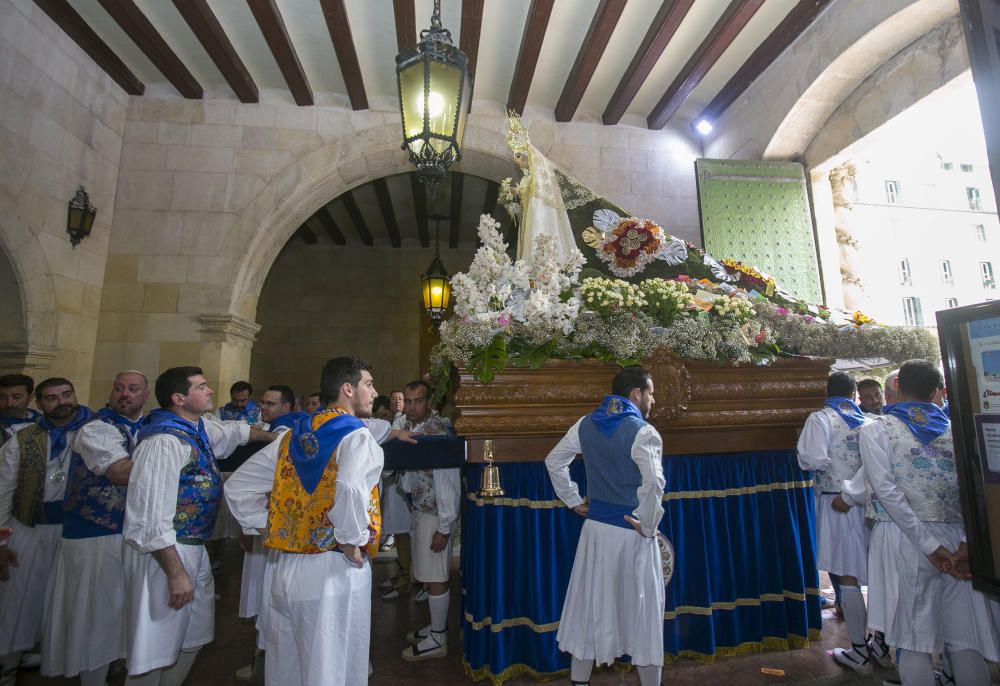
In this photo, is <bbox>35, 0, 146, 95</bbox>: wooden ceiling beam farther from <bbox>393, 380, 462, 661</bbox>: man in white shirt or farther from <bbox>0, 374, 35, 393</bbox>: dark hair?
<bbox>393, 380, 462, 661</bbox>: man in white shirt

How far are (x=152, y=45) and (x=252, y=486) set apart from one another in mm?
5921

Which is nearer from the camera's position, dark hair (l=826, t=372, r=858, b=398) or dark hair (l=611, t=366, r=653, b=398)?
dark hair (l=611, t=366, r=653, b=398)

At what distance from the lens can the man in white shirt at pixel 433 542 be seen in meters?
3.31

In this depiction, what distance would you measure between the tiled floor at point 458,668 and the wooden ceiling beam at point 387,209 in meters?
6.74

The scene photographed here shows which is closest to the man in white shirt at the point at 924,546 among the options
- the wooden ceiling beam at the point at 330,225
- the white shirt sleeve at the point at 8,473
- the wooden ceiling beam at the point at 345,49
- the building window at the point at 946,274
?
the white shirt sleeve at the point at 8,473

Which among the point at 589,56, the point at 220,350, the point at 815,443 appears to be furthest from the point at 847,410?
the point at 220,350

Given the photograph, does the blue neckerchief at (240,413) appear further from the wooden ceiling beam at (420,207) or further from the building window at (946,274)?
the building window at (946,274)

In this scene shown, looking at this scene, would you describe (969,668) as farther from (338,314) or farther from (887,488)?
(338,314)

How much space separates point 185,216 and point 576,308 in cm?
570

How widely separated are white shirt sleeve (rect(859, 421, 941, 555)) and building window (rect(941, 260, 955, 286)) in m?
18.7

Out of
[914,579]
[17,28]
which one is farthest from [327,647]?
[17,28]

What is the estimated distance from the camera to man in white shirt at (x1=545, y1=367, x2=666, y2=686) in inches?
98.0

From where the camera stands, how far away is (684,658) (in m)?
3.17

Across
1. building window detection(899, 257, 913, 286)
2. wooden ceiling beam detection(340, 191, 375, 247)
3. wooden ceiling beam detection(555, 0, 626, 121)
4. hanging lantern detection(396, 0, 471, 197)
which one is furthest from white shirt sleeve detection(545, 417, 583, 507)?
building window detection(899, 257, 913, 286)
